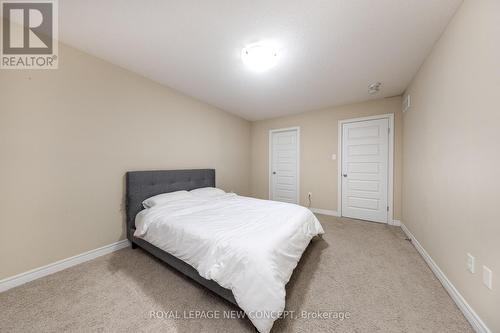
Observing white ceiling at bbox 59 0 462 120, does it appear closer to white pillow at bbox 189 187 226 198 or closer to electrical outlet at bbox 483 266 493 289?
white pillow at bbox 189 187 226 198

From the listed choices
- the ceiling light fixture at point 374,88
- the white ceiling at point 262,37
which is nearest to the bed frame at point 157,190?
the white ceiling at point 262,37

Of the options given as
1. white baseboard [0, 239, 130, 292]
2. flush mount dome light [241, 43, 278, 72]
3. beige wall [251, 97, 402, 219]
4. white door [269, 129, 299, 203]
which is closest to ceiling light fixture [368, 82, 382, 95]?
beige wall [251, 97, 402, 219]

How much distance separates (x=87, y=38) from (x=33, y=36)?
0.45 m

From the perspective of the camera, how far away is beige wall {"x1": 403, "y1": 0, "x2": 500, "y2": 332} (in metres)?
1.03

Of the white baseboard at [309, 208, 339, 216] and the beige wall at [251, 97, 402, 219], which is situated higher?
the beige wall at [251, 97, 402, 219]

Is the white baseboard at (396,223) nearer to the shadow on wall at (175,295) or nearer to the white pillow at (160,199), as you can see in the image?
the shadow on wall at (175,295)

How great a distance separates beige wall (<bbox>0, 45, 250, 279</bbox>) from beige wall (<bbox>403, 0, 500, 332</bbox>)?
323cm

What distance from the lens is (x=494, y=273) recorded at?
1005 millimetres

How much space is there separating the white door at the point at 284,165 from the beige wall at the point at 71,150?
2532mm

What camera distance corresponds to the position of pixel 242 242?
1.26m

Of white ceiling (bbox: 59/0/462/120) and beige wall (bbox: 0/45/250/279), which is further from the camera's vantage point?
beige wall (bbox: 0/45/250/279)

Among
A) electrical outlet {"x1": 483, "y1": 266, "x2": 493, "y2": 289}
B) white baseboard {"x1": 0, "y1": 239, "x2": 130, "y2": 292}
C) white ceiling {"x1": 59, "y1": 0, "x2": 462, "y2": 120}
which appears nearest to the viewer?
electrical outlet {"x1": 483, "y1": 266, "x2": 493, "y2": 289}

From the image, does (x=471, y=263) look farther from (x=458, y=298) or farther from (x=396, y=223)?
(x=396, y=223)

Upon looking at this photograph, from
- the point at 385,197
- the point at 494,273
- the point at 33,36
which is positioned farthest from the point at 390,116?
the point at 33,36
